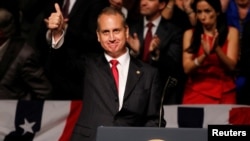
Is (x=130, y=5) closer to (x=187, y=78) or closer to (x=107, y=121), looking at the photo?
(x=187, y=78)

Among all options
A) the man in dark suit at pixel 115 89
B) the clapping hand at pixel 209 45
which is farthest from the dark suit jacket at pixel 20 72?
the clapping hand at pixel 209 45

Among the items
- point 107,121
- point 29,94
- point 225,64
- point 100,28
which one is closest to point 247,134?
point 107,121

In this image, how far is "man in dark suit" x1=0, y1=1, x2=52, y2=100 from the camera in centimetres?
436

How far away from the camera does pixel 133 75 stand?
3516 millimetres

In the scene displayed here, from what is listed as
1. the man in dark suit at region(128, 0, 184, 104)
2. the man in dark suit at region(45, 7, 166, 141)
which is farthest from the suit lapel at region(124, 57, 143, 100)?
the man in dark suit at region(128, 0, 184, 104)

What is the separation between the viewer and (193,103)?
4.50 m

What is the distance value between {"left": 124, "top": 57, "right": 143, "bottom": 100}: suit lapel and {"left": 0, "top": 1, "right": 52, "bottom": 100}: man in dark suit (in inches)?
40.8

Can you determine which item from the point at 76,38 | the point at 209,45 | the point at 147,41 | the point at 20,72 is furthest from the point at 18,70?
the point at 209,45

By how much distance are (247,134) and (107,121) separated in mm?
1062

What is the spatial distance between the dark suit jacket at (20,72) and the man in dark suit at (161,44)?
0.67 metres

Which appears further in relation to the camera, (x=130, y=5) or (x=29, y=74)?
(x=130, y=5)

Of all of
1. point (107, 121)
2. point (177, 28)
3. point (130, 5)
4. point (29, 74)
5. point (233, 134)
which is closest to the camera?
point (233, 134)

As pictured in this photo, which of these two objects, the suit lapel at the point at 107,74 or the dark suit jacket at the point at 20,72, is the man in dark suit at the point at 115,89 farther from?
the dark suit jacket at the point at 20,72

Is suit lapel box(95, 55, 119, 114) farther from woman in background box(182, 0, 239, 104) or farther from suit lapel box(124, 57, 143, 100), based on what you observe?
woman in background box(182, 0, 239, 104)
